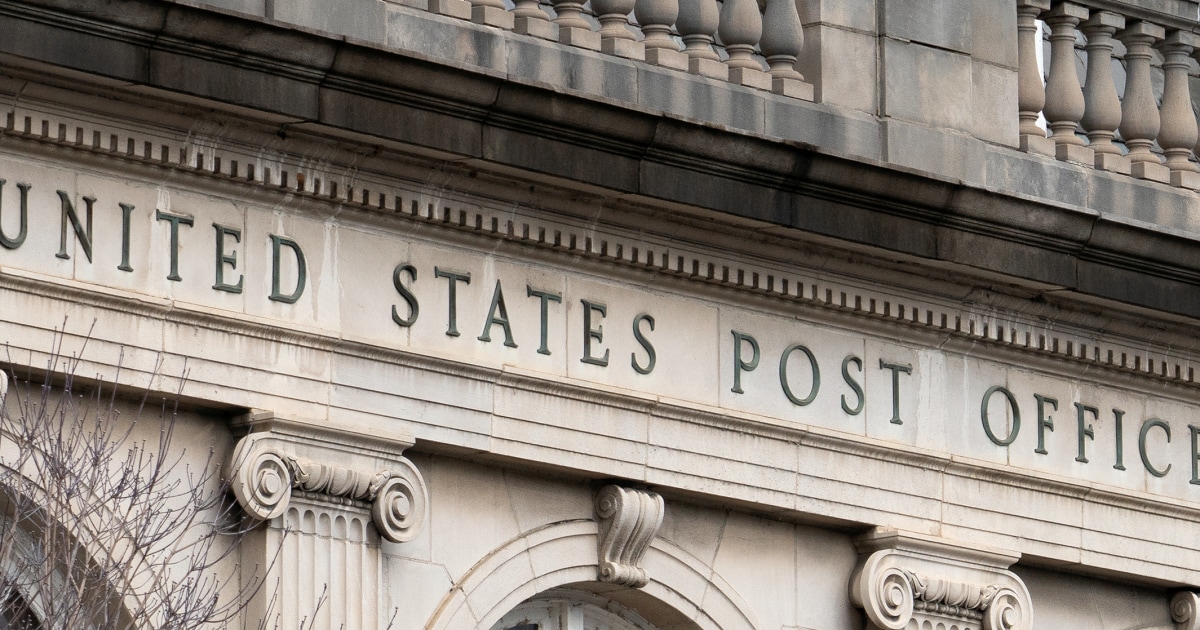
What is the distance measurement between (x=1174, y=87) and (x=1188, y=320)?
1.39 meters

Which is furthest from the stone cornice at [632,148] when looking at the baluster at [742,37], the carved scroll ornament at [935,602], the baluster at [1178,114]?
the carved scroll ornament at [935,602]

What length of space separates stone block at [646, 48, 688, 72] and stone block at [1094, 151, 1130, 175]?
2857mm

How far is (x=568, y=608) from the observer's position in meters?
16.8

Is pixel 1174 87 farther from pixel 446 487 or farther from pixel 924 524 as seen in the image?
pixel 446 487

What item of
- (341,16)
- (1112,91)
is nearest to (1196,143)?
(1112,91)

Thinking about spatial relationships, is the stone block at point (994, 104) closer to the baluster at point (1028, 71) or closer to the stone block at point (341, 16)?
the baluster at point (1028, 71)

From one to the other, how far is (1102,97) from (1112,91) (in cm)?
10

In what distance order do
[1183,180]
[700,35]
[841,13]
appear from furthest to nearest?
[1183,180] < [841,13] < [700,35]

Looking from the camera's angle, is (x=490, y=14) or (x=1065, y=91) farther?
(x=1065, y=91)

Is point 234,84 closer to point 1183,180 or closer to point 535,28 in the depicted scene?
point 535,28

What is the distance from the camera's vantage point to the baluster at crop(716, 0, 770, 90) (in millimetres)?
17141

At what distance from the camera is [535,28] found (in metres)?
16.4

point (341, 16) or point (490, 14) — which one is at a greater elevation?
point (490, 14)

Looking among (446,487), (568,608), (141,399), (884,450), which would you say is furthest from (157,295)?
(884,450)
